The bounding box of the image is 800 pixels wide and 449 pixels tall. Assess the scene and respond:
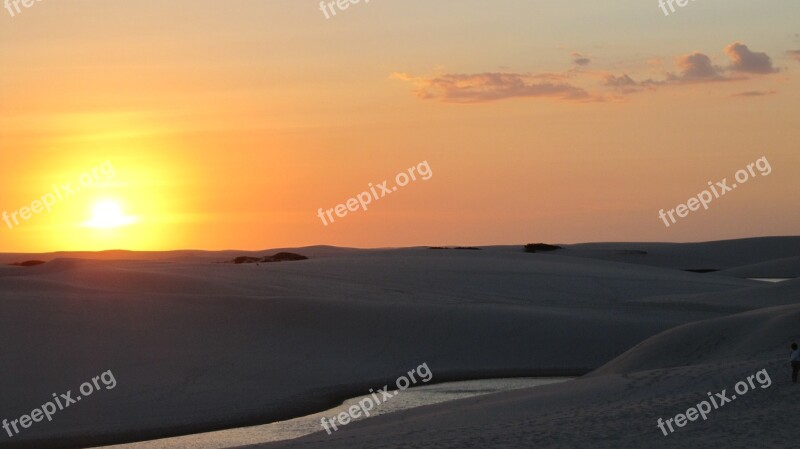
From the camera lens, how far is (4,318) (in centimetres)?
2419

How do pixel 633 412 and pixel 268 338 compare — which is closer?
pixel 633 412

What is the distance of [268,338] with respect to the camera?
25.5 meters

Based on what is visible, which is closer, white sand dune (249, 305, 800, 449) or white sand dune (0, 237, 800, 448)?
white sand dune (249, 305, 800, 449)

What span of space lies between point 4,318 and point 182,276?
31.3 feet

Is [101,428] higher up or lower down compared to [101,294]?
lower down

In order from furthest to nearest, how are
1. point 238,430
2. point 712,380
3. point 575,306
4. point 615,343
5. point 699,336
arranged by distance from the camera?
1. point 575,306
2. point 615,343
3. point 699,336
4. point 238,430
5. point 712,380

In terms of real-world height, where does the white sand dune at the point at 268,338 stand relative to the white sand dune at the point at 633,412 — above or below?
above

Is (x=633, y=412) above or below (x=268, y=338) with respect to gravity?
below

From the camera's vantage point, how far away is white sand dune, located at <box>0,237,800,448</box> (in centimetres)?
1948

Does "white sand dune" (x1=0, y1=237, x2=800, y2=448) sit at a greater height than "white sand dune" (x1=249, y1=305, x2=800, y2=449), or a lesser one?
greater

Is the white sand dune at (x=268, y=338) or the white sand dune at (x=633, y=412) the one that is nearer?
the white sand dune at (x=633, y=412)

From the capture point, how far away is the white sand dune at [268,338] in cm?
1948

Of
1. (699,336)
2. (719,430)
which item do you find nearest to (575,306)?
(699,336)

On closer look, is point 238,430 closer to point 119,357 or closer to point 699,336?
point 119,357
